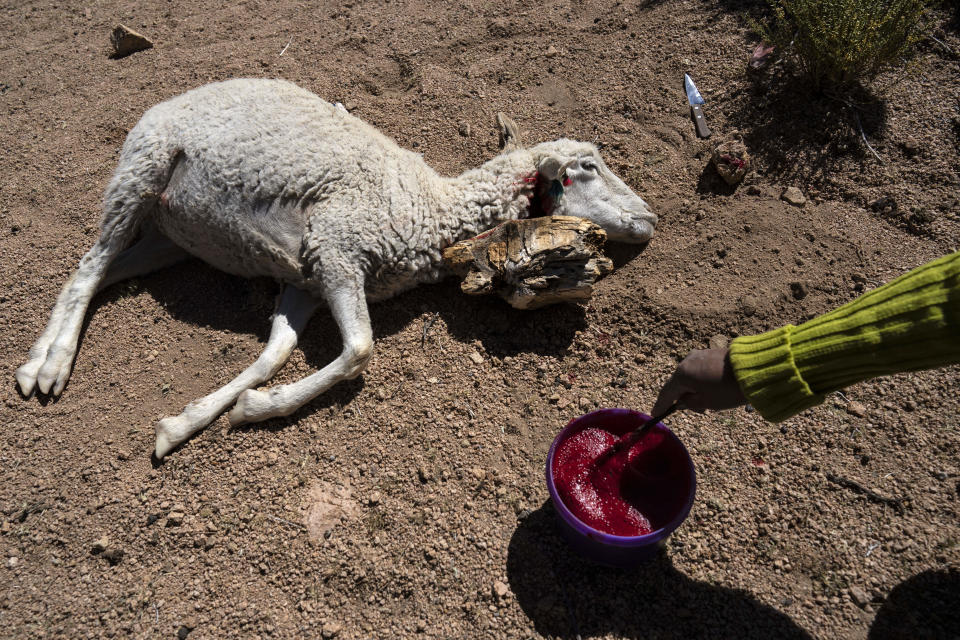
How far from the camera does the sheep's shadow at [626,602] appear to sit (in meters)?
2.33

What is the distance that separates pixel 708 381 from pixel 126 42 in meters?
6.01

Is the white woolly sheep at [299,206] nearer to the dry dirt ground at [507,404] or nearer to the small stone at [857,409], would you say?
the dry dirt ground at [507,404]

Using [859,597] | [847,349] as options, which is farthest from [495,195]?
[859,597]

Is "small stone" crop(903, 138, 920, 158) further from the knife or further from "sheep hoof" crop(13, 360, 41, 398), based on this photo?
"sheep hoof" crop(13, 360, 41, 398)

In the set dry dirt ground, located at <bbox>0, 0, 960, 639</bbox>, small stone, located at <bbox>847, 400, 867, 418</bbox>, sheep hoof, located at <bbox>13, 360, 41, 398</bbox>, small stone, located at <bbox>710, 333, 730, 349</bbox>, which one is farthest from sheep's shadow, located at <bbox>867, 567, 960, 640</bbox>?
sheep hoof, located at <bbox>13, 360, 41, 398</bbox>

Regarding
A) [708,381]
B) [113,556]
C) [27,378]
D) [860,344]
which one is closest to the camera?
[860,344]

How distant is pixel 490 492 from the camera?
9.00ft

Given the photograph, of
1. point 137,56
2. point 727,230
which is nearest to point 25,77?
point 137,56

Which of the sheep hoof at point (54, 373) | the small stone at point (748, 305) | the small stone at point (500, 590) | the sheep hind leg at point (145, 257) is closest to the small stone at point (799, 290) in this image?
the small stone at point (748, 305)

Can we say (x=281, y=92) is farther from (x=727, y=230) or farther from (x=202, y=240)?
(x=727, y=230)

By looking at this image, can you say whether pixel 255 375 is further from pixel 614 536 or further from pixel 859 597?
pixel 859 597

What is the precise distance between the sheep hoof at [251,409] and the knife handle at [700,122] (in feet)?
11.6

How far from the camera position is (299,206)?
3281mm

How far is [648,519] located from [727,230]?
7.14 feet
